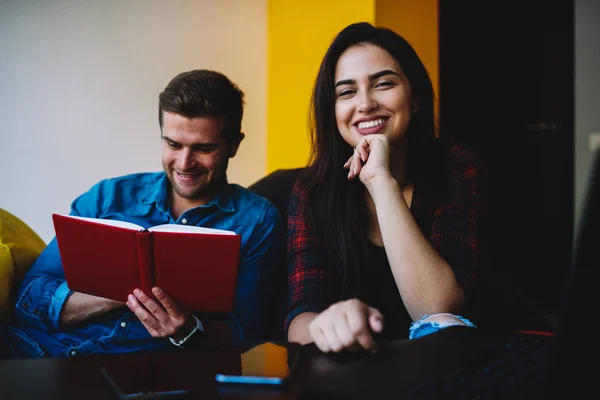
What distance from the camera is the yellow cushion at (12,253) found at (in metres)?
1.29

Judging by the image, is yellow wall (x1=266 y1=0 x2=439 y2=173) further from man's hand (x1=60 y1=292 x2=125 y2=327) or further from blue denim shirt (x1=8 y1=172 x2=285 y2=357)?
man's hand (x1=60 y1=292 x2=125 y2=327)

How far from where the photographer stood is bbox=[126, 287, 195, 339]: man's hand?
1.09 metres

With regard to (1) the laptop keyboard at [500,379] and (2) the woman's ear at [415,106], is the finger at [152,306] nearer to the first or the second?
(1) the laptop keyboard at [500,379]

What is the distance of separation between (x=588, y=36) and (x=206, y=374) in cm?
358

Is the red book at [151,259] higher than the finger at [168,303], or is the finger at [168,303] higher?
the red book at [151,259]

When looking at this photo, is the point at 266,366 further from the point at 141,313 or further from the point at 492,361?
the point at 141,313

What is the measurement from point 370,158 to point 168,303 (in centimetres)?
55

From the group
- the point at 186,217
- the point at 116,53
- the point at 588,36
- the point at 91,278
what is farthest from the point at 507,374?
the point at 588,36

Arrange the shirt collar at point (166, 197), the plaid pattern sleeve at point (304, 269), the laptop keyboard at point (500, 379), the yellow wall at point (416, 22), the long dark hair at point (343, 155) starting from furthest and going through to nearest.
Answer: the yellow wall at point (416, 22)
the shirt collar at point (166, 197)
the long dark hair at point (343, 155)
the plaid pattern sleeve at point (304, 269)
the laptop keyboard at point (500, 379)

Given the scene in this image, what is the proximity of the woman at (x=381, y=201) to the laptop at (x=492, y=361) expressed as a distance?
31cm

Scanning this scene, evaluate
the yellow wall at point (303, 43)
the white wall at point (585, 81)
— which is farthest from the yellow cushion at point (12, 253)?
the white wall at point (585, 81)

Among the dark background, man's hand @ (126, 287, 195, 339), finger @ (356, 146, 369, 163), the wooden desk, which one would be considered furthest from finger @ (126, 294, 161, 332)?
the dark background

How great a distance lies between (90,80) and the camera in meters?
2.67

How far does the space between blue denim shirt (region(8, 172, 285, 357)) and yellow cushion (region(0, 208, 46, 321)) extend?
1.1 inches
